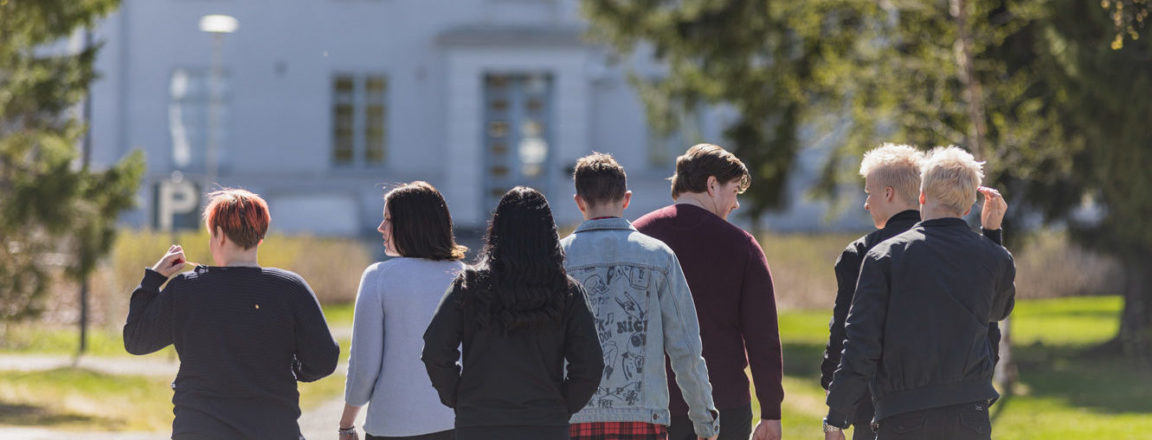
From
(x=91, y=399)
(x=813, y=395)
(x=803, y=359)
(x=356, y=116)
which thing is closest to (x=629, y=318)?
(x=91, y=399)

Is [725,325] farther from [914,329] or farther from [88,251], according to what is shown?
[88,251]

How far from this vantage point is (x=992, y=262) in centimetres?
505

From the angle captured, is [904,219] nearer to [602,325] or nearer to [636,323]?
[636,323]

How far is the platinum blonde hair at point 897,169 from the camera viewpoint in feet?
18.1

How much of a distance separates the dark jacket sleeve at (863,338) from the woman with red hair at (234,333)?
5.56 feet

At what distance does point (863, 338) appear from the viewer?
4.96 meters

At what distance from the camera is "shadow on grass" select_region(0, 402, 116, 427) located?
502 inches

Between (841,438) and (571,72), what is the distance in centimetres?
2729

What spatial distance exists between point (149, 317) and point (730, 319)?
2081mm

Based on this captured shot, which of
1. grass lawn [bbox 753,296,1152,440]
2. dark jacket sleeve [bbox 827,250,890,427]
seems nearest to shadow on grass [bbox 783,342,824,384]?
grass lawn [bbox 753,296,1152,440]

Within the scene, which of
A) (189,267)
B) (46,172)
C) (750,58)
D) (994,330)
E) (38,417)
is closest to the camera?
(994,330)

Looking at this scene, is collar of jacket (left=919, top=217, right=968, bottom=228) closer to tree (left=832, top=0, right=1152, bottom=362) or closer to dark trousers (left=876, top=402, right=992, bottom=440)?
dark trousers (left=876, top=402, right=992, bottom=440)

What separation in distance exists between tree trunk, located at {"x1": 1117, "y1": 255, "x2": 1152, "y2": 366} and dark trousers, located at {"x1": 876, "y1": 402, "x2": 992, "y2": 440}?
14.5m

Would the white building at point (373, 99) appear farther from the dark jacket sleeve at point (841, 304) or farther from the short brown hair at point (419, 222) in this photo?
the short brown hair at point (419, 222)
